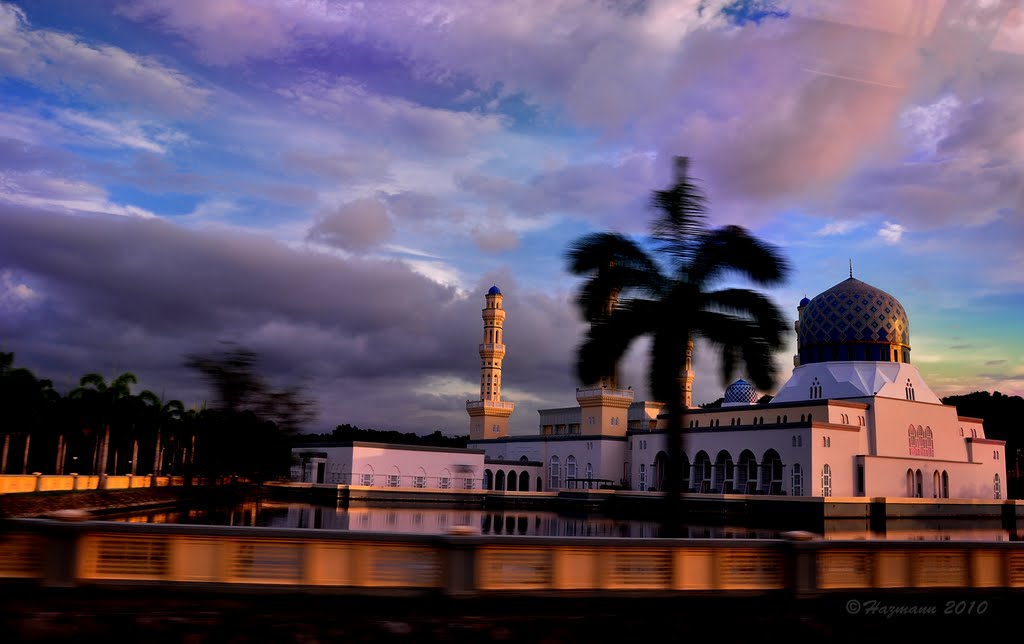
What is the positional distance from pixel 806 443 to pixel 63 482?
39.9m

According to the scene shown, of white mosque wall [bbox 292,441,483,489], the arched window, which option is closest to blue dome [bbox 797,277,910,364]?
the arched window

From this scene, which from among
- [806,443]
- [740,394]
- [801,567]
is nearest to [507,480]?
[740,394]

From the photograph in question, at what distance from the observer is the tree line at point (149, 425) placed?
44.5 feet

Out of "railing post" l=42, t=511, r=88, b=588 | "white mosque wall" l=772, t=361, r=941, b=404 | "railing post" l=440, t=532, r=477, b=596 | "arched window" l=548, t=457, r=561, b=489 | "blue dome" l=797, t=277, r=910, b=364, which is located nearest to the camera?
"railing post" l=42, t=511, r=88, b=588

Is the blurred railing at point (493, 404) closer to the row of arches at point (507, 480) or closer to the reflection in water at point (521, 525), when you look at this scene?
the row of arches at point (507, 480)

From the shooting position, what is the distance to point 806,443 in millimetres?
51406

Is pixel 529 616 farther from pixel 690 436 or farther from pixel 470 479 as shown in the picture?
pixel 470 479

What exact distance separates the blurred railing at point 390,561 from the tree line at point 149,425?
5765 millimetres

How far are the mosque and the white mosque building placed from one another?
0.09 metres

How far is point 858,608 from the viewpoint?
341 inches

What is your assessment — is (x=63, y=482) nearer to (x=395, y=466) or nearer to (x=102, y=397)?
(x=102, y=397)

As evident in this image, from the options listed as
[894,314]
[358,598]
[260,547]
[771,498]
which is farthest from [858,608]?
[894,314]

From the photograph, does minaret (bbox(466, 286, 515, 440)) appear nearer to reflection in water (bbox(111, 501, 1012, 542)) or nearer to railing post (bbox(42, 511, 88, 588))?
reflection in water (bbox(111, 501, 1012, 542))

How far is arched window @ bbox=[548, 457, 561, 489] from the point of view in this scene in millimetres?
71438
